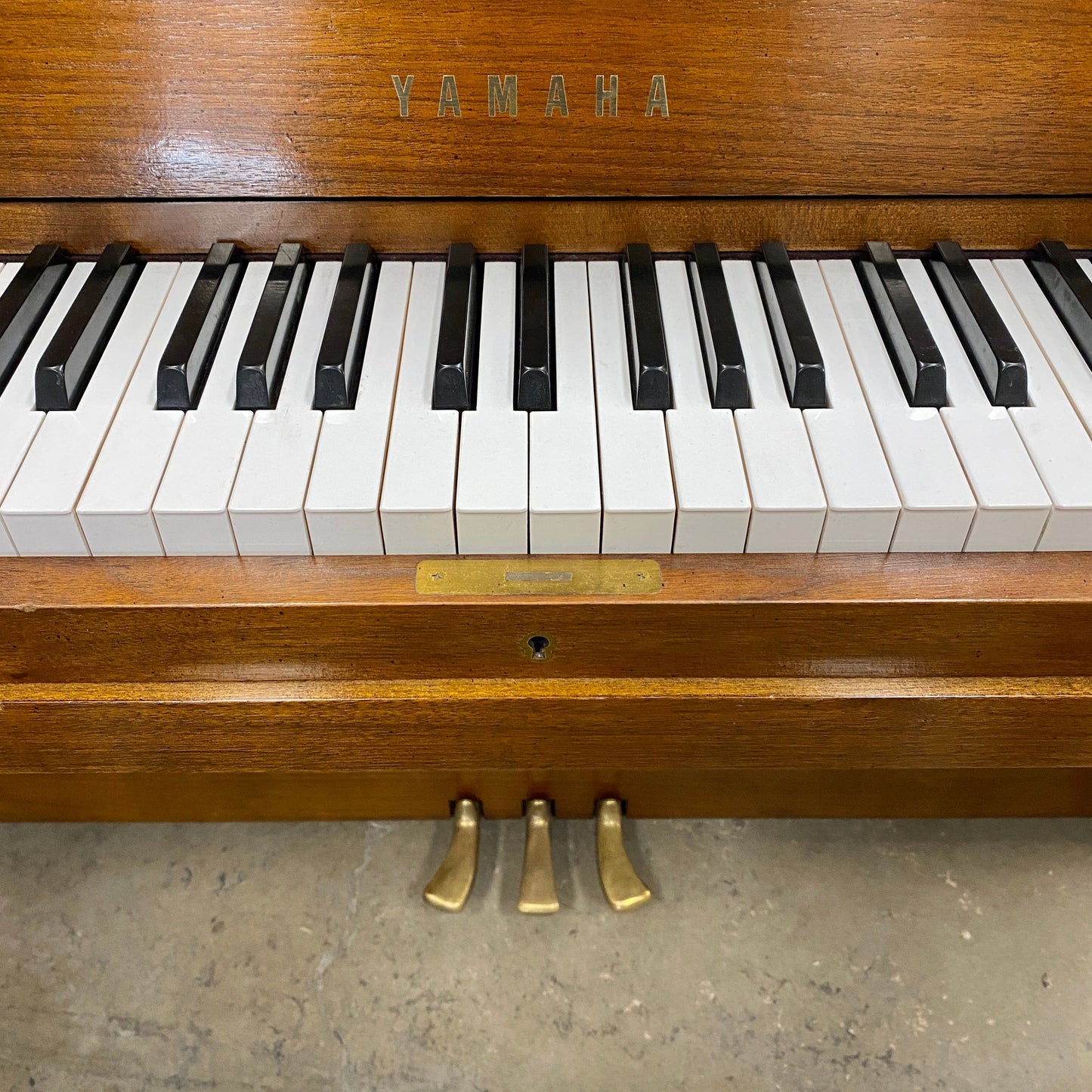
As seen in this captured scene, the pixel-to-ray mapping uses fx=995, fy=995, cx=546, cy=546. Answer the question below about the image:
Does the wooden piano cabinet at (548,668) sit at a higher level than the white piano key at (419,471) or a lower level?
lower

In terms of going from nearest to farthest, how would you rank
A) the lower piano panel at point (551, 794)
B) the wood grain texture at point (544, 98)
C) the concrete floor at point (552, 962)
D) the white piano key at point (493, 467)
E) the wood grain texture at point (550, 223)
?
the white piano key at point (493, 467) → the wood grain texture at point (544, 98) → the wood grain texture at point (550, 223) → the concrete floor at point (552, 962) → the lower piano panel at point (551, 794)

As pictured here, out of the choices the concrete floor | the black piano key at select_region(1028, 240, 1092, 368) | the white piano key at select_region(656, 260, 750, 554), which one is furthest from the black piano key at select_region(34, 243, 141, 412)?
the black piano key at select_region(1028, 240, 1092, 368)

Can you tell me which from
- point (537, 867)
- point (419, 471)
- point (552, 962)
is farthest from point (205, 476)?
point (552, 962)

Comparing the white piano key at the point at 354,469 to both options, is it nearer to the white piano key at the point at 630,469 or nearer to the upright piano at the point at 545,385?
the upright piano at the point at 545,385

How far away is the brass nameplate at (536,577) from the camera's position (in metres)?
0.96

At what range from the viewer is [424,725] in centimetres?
109

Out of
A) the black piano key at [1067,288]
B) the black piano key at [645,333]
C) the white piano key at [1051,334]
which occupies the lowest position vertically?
the black piano key at [645,333]

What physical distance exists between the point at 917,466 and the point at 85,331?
0.87 metres

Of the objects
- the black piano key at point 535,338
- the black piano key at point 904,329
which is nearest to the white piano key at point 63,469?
the black piano key at point 535,338

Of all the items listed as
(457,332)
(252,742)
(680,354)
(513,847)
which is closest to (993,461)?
(680,354)

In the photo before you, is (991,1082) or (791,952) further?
(791,952)

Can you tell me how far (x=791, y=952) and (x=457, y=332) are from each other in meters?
1.00

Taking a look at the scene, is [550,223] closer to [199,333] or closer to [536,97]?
→ [536,97]

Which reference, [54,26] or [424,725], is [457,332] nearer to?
[424,725]
